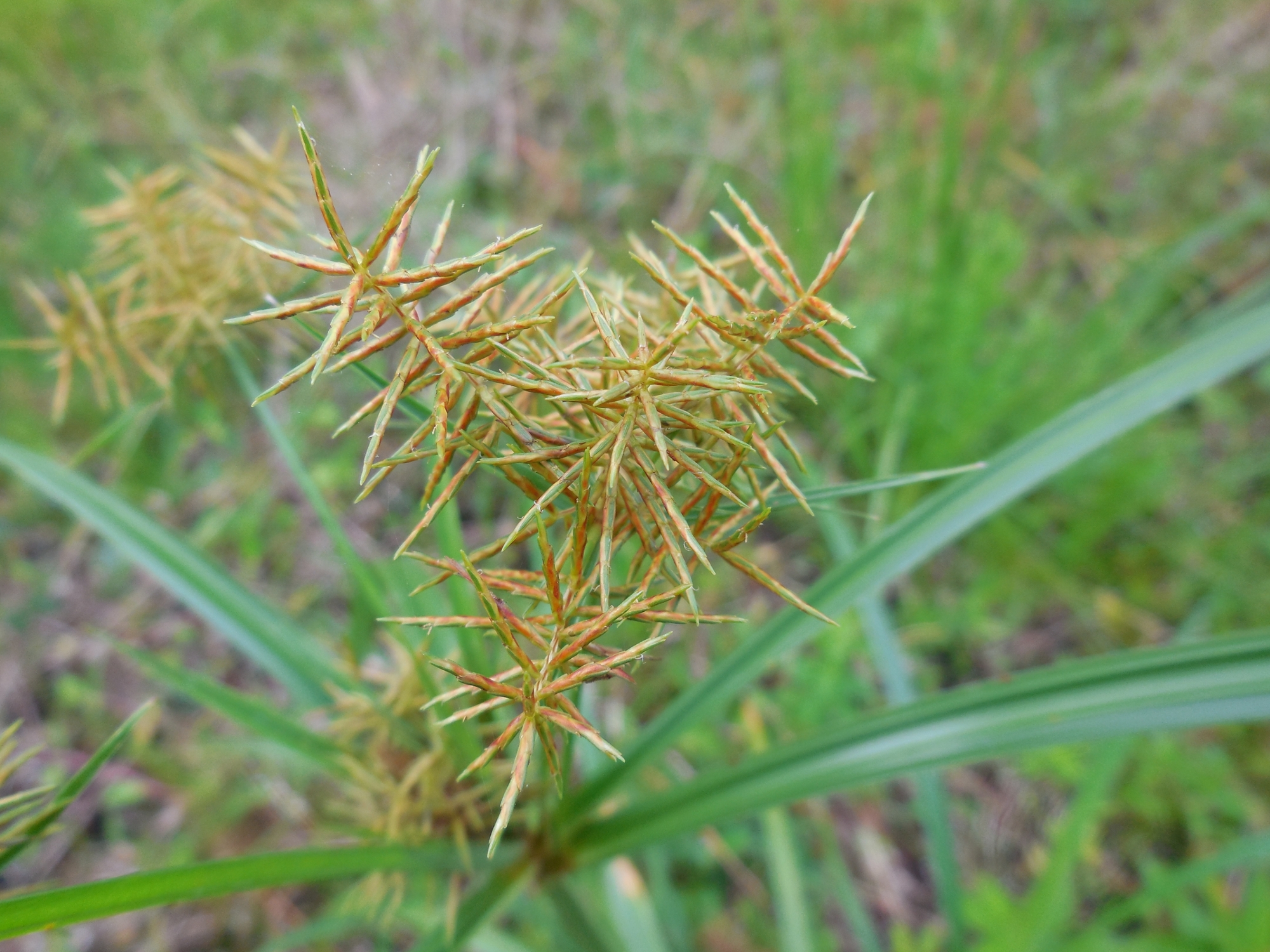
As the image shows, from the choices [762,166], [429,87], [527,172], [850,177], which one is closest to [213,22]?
[429,87]

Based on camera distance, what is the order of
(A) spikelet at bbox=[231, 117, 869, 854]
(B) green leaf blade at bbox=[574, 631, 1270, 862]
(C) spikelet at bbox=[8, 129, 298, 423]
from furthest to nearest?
(C) spikelet at bbox=[8, 129, 298, 423]
(B) green leaf blade at bbox=[574, 631, 1270, 862]
(A) spikelet at bbox=[231, 117, 869, 854]

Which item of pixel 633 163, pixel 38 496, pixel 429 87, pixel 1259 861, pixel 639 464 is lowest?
pixel 1259 861

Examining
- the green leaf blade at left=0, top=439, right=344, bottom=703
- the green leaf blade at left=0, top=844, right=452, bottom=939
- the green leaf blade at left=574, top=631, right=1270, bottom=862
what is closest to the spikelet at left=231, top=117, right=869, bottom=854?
the green leaf blade at left=0, top=844, right=452, bottom=939

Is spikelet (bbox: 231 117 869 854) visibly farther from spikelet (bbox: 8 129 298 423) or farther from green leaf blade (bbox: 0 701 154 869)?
spikelet (bbox: 8 129 298 423)

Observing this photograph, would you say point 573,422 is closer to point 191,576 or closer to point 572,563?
point 572,563

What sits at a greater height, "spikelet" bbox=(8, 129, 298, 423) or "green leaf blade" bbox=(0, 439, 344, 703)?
"spikelet" bbox=(8, 129, 298, 423)

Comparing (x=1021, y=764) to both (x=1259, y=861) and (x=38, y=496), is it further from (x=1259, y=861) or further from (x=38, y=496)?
(x=38, y=496)

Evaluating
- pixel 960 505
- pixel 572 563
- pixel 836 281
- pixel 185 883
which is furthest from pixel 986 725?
pixel 836 281
